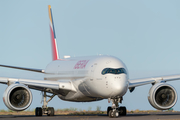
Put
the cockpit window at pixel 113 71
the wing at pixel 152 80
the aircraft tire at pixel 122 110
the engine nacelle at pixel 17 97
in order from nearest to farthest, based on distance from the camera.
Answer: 1. the cockpit window at pixel 113 71
2. the engine nacelle at pixel 17 97
3. the wing at pixel 152 80
4. the aircraft tire at pixel 122 110

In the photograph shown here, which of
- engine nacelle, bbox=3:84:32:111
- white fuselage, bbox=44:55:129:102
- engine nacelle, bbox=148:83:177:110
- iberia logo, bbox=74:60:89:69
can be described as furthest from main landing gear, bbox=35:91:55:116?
engine nacelle, bbox=148:83:177:110

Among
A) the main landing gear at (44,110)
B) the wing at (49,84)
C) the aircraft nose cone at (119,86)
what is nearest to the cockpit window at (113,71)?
the aircraft nose cone at (119,86)

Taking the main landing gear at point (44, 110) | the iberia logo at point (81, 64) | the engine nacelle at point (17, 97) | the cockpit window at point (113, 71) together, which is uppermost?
the iberia logo at point (81, 64)

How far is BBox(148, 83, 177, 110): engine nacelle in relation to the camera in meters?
27.8

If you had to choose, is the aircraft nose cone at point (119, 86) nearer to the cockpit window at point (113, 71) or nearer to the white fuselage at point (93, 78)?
the white fuselage at point (93, 78)

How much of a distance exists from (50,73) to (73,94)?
6.30 m

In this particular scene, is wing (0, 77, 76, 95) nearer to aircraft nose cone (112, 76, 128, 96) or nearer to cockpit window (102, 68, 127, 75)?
cockpit window (102, 68, 127, 75)

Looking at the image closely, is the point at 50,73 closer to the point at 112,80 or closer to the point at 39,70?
the point at 39,70

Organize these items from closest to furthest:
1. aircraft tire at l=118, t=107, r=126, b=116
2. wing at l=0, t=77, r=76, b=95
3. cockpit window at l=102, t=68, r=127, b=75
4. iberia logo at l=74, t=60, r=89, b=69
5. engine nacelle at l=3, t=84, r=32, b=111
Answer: cockpit window at l=102, t=68, r=127, b=75, engine nacelle at l=3, t=84, r=32, b=111, wing at l=0, t=77, r=76, b=95, iberia logo at l=74, t=60, r=89, b=69, aircraft tire at l=118, t=107, r=126, b=116

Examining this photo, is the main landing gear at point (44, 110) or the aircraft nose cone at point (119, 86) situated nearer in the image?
the aircraft nose cone at point (119, 86)

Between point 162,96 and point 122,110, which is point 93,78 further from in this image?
point 162,96

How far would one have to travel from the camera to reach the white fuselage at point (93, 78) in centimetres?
2512

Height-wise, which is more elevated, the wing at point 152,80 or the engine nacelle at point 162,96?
the wing at point 152,80

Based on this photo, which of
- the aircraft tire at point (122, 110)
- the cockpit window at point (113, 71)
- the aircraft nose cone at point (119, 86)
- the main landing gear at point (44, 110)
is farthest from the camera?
the main landing gear at point (44, 110)
